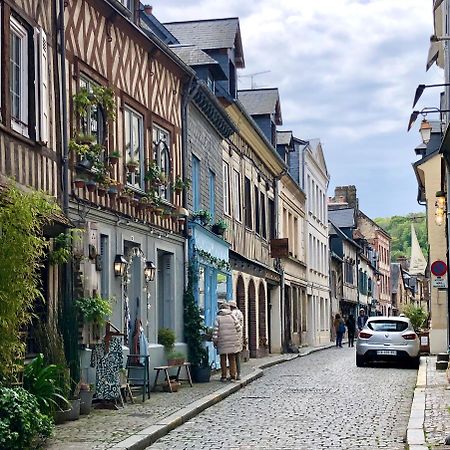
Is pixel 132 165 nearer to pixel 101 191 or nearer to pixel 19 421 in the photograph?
pixel 101 191

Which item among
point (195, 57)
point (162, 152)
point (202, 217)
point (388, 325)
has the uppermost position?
point (195, 57)

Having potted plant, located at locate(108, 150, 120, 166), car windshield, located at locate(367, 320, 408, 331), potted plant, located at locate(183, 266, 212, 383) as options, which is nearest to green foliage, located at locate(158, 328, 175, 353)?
potted plant, located at locate(183, 266, 212, 383)

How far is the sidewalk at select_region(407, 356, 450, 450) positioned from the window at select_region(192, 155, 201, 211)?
601 centimetres

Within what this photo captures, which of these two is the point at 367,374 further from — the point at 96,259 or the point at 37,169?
the point at 37,169

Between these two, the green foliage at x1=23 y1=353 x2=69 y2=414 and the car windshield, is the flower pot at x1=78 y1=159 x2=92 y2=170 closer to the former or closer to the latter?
the green foliage at x1=23 y1=353 x2=69 y2=414

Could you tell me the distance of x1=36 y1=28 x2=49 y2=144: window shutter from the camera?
12008mm

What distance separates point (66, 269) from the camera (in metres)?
12.9

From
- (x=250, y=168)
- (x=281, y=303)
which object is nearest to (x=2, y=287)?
(x=250, y=168)

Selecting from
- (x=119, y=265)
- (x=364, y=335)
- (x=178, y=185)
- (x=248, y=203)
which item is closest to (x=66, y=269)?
(x=119, y=265)

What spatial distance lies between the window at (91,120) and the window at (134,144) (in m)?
1.08

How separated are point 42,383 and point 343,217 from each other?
177 ft

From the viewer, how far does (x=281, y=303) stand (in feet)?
112

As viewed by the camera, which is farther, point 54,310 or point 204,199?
point 204,199

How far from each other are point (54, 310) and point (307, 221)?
30.2 metres
